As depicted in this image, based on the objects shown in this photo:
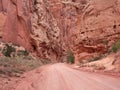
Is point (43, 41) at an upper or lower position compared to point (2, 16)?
lower

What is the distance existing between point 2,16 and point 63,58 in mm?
39312

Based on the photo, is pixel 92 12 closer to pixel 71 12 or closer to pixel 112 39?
pixel 112 39

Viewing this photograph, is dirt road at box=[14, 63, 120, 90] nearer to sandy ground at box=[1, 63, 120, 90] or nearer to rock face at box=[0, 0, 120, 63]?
sandy ground at box=[1, 63, 120, 90]

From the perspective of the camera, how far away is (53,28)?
7762 cm

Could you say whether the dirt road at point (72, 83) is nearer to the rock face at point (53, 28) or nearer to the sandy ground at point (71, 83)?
the sandy ground at point (71, 83)

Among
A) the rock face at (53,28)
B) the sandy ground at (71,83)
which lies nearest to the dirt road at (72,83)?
the sandy ground at (71,83)

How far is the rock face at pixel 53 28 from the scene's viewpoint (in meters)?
35.3

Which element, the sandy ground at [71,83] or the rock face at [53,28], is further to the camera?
the rock face at [53,28]

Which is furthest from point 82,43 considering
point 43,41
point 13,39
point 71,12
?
point 71,12

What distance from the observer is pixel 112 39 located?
34.2 meters

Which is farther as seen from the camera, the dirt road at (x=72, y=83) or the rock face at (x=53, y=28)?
the rock face at (x=53, y=28)

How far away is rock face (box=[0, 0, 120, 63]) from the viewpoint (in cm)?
3531

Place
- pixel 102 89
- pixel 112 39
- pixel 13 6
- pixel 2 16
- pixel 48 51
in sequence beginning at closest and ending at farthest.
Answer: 1. pixel 102 89
2. pixel 112 39
3. pixel 2 16
4. pixel 13 6
5. pixel 48 51

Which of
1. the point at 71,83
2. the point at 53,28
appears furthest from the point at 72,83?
the point at 53,28
